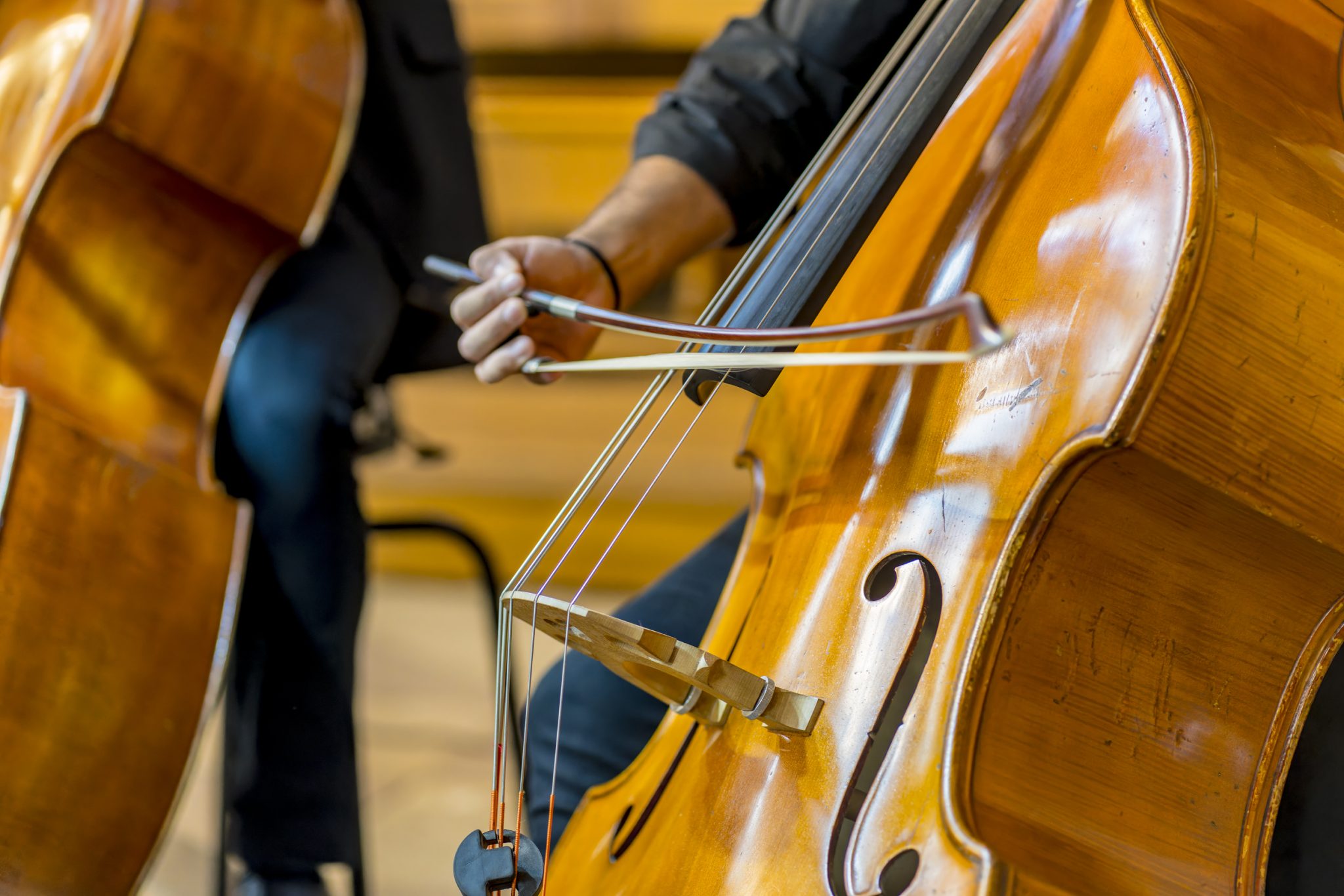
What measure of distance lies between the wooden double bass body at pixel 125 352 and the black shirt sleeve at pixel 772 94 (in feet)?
1.06

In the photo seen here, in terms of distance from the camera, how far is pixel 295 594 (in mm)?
803

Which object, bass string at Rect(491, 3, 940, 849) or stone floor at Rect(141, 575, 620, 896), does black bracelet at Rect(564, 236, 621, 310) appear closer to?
bass string at Rect(491, 3, 940, 849)

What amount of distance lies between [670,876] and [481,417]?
65.7 inches

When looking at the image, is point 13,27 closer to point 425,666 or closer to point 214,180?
point 214,180

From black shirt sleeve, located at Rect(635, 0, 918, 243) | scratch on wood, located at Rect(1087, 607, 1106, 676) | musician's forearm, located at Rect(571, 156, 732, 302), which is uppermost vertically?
black shirt sleeve, located at Rect(635, 0, 918, 243)

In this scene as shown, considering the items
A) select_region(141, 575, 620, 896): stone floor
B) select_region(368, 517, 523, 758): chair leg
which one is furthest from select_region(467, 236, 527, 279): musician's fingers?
select_region(141, 575, 620, 896): stone floor

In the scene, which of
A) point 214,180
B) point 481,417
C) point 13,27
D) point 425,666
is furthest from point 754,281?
point 481,417

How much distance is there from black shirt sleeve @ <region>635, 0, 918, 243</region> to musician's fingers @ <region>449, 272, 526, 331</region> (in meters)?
0.17

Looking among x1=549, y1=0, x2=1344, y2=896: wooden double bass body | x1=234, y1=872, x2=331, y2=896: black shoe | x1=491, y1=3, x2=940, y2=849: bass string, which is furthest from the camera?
x1=234, y1=872, x2=331, y2=896: black shoe

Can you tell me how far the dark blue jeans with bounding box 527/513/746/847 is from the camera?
0.60 metres

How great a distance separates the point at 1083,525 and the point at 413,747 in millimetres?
1269

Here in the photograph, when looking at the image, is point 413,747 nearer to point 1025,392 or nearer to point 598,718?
point 598,718

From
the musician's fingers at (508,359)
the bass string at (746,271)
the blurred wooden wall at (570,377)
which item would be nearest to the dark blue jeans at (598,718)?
the bass string at (746,271)

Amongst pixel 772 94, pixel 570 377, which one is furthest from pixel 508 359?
pixel 570 377
